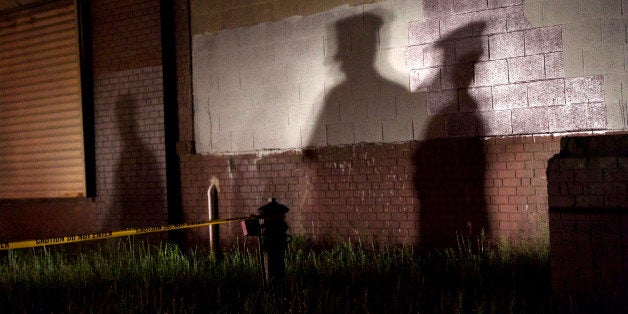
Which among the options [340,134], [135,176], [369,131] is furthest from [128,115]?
[369,131]

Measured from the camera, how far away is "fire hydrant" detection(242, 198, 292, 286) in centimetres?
542

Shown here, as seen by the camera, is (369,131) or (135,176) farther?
(135,176)

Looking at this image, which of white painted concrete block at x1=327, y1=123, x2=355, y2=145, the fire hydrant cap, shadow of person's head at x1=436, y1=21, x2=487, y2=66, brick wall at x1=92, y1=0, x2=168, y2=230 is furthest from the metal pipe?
shadow of person's head at x1=436, y1=21, x2=487, y2=66

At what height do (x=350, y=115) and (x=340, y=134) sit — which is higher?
(x=350, y=115)

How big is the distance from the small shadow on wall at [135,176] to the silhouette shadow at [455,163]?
3.98m

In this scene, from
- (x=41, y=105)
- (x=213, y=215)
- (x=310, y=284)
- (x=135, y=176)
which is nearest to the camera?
(x=310, y=284)

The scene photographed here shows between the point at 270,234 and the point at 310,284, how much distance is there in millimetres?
788

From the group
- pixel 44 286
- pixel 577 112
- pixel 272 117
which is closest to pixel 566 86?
pixel 577 112

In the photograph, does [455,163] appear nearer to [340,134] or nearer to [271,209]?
[340,134]

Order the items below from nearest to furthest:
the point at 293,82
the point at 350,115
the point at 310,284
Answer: the point at 310,284, the point at 350,115, the point at 293,82

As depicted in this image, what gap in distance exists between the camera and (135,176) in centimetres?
920

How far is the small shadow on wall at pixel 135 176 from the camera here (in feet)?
29.6

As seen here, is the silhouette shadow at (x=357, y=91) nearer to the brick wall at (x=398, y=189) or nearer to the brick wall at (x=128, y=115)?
the brick wall at (x=398, y=189)

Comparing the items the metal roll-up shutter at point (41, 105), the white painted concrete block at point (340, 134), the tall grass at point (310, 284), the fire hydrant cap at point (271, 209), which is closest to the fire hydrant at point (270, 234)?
the fire hydrant cap at point (271, 209)
